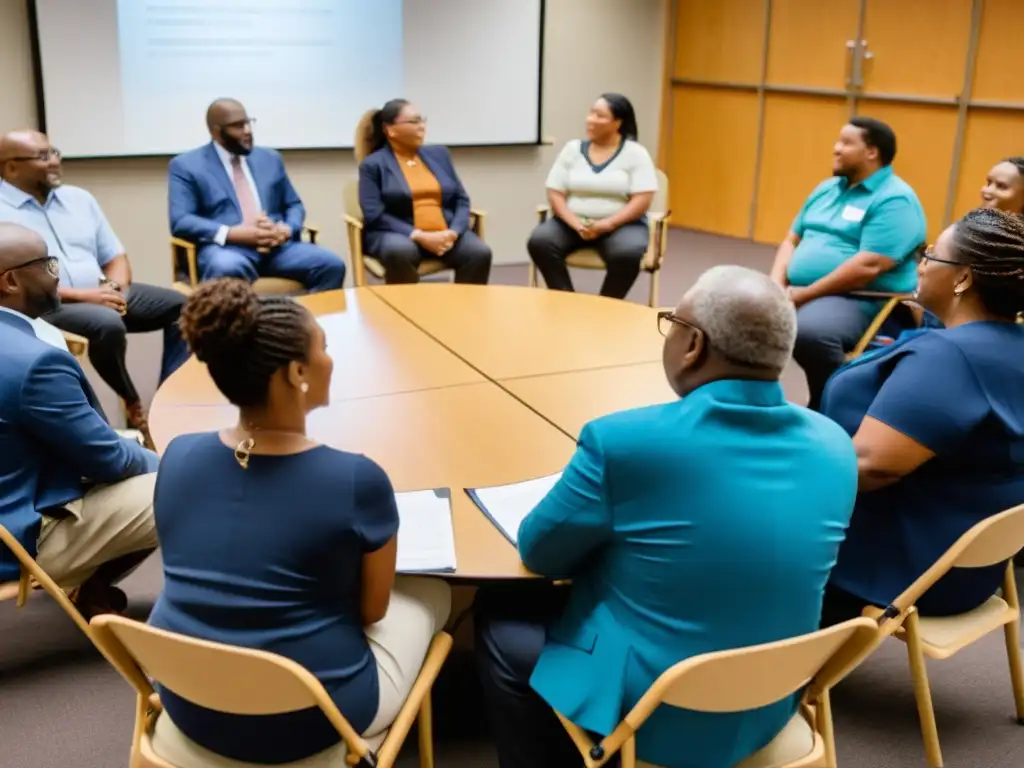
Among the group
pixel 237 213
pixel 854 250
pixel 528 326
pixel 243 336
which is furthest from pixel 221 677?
pixel 237 213

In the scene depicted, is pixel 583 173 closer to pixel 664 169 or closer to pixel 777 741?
pixel 664 169

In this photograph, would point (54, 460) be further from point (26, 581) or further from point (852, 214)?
point (852, 214)

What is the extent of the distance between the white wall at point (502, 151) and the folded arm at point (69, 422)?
3.01 metres

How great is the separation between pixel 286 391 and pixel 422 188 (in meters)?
3.59

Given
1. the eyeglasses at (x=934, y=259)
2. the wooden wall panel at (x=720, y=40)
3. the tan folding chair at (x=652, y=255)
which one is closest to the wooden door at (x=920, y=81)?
the wooden wall panel at (x=720, y=40)

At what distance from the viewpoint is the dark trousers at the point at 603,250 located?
5.02 metres

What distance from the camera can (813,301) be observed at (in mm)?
4031

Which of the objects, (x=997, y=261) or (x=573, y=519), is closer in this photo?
(x=573, y=519)

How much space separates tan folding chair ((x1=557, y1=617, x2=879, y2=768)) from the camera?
1463 mm

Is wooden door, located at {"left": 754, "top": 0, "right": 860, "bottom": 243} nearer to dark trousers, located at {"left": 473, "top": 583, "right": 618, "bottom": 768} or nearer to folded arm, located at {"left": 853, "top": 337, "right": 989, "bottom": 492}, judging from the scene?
folded arm, located at {"left": 853, "top": 337, "right": 989, "bottom": 492}

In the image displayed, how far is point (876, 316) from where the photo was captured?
3.92 meters

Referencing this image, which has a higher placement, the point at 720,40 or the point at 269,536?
the point at 720,40

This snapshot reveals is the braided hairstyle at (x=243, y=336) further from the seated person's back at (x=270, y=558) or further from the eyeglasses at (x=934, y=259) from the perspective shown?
the eyeglasses at (x=934, y=259)

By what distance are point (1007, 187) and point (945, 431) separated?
203 cm
